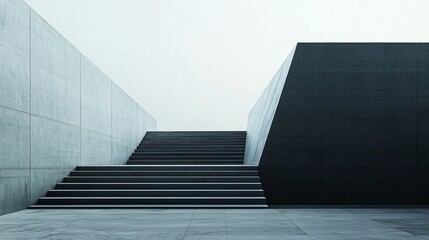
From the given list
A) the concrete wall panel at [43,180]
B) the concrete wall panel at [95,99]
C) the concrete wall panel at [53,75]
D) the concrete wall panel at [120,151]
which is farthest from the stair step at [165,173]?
the concrete wall panel at [120,151]

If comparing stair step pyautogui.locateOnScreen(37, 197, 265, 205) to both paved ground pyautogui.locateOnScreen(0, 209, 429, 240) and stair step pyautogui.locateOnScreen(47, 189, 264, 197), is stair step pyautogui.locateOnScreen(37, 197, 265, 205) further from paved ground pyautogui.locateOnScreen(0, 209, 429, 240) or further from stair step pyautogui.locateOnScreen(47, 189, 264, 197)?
paved ground pyautogui.locateOnScreen(0, 209, 429, 240)

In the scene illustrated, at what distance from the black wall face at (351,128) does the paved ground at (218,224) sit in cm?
109

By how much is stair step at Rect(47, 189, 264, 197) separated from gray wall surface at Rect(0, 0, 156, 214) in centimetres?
47

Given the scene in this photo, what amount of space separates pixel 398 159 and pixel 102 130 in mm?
8331

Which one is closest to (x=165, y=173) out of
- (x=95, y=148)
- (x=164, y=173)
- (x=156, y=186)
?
(x=164, y=173)

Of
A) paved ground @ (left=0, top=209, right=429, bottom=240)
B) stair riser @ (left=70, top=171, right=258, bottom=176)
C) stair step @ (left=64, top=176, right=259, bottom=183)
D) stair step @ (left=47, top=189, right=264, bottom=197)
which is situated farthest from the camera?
stair riser @ (left=70, top=171, right=258, bottom=176)

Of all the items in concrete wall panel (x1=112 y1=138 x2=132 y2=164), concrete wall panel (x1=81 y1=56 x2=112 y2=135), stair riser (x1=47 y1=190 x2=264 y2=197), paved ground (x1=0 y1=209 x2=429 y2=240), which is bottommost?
paved ground (x1=0 y1=209 x2=429 y2=240)

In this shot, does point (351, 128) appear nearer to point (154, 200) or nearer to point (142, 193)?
point (154, 200)

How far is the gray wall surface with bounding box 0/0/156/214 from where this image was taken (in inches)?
326

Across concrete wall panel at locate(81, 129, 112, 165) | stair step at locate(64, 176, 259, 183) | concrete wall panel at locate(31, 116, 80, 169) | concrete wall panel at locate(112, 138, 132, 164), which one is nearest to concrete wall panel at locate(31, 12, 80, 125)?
concrete wall panel at locate(31, 116, 80, 169)

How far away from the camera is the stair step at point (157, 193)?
10.1 metres

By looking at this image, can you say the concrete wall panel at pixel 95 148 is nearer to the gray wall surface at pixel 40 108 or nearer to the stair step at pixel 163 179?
the gray wall surface at pixel 40 108

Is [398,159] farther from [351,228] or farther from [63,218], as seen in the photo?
[63,218]

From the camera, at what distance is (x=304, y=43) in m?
10.6
